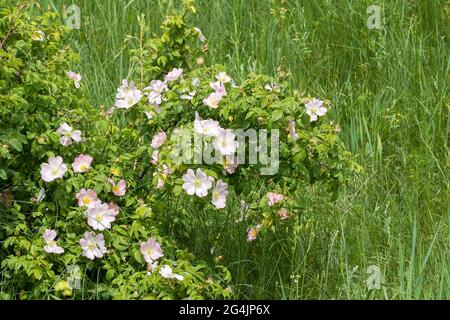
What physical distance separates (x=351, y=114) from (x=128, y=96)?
1323mm

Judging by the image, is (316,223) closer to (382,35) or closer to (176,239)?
(176,239)

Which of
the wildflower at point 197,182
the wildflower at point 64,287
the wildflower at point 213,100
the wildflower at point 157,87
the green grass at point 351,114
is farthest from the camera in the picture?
the green grass at point 351,114

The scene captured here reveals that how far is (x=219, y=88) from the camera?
10.6 ft

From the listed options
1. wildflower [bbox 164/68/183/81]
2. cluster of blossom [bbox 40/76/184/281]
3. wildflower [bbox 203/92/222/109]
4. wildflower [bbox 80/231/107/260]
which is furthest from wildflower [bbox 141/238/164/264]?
wildflower [bbox 164/68/183/81]

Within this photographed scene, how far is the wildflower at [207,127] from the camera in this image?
3111 millimetres

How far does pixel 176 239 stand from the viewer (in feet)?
11.7

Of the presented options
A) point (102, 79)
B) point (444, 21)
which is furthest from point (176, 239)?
point (444, 21)

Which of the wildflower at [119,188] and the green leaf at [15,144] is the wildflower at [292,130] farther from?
the green leaf at [15,144]

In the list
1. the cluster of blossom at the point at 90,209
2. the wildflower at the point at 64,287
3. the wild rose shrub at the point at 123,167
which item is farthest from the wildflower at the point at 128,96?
the wildflower at the point at 64,287

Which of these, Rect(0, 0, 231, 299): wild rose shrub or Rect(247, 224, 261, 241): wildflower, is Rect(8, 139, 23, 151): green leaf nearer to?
Rect(0, 0, 231, 299): wild rose shrub

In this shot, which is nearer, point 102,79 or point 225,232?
point 225,232

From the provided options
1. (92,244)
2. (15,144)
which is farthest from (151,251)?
(15,144)

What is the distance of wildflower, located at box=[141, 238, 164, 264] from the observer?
3.15 meters
